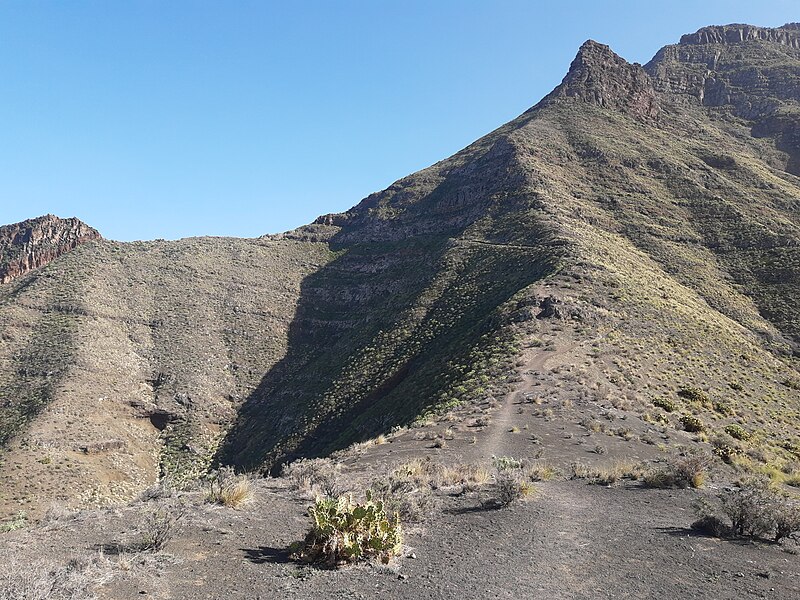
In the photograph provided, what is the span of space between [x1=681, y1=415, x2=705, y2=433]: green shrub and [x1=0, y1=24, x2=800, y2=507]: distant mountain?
39cm

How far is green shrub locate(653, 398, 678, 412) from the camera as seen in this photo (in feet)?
79.6

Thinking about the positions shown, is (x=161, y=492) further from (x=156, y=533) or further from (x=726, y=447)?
(x=726, y=447)

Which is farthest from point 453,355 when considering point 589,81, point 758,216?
point 589,81

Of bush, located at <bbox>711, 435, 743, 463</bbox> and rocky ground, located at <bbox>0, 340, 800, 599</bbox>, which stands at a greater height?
rocky ground, located at <bbox>0, 340, 800, 599</bbox>

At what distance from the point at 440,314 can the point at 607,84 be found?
78.9 m

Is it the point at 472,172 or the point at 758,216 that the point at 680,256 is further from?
the point at 472,172

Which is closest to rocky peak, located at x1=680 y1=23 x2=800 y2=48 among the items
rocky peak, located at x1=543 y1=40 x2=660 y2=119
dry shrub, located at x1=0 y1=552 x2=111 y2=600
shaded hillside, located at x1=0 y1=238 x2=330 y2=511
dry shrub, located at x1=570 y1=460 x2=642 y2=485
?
rocky peak, located at x1=543 y1=40 x2=660 y2=119

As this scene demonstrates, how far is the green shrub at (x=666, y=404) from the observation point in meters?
24.3

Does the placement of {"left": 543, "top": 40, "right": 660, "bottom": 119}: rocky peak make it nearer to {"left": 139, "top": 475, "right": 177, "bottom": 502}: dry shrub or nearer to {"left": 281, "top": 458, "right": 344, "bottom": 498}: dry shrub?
{"left": 281, "top": 458, "right": 344, "bottom": 498}: dry shrub

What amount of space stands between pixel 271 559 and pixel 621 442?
16185mm

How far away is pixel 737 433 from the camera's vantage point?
22.4 m

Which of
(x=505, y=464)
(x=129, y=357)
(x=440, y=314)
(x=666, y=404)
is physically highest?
(x=440, y=314)

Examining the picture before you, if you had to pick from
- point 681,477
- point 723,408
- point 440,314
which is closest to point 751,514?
point 681,477

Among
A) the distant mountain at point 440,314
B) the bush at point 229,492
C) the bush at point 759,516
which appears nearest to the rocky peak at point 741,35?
the distant mountain at point 440,314
